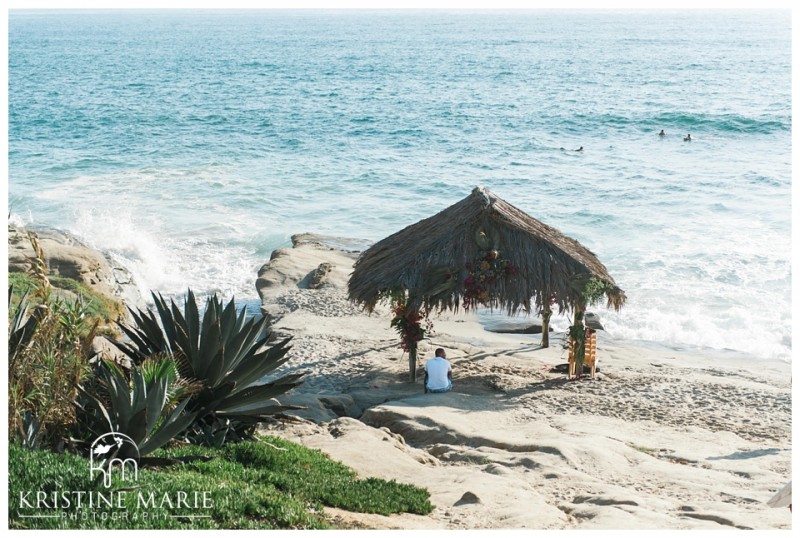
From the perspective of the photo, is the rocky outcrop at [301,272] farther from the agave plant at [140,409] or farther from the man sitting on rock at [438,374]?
the agave plant at [140,409]

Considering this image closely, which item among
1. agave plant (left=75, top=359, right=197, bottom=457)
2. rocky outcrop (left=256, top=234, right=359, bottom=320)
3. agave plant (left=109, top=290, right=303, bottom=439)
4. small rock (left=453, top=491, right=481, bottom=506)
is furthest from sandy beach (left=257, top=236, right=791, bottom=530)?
agave plant (left=75, top=359, right=197, bottom=457)

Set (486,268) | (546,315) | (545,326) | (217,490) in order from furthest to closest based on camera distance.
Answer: (545,326) → (546,315) → (486,268) → (217,490)

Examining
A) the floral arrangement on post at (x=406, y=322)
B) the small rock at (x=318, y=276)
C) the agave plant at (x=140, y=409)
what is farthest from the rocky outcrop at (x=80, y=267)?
the agave plant at (x=140, y=409)

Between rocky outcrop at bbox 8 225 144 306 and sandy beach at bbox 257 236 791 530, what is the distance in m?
3.04

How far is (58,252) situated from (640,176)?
22008 mm

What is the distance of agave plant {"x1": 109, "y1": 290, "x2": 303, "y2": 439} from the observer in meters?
8.27

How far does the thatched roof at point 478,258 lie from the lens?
1272 cm

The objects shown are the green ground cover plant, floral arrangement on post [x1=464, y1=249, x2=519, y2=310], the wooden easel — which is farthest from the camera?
the wooden easel

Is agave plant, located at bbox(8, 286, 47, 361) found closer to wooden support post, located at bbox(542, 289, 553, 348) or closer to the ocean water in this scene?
the ocean water

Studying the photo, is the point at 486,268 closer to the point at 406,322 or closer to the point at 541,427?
the point at 406,322

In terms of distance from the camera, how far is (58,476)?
6.24 m

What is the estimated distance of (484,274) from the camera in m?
12.7

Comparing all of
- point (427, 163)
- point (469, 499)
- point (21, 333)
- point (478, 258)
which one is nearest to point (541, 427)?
point (478, 258)

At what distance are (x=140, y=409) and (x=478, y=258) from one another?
670 cm
